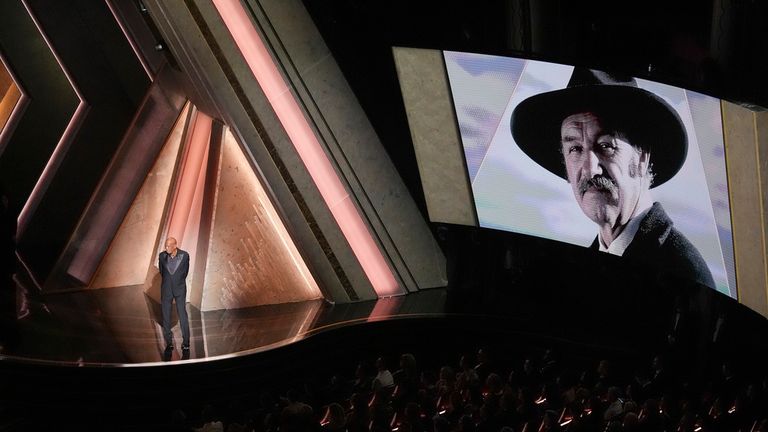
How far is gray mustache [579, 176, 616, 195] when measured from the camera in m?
7.73

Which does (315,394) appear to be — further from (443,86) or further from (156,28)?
(156,28)

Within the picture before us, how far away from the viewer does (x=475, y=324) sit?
28.0 ft

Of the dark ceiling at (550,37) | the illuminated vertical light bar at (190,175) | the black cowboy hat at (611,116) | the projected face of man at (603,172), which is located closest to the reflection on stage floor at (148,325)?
the illuminated vertical light bar at (190,175)

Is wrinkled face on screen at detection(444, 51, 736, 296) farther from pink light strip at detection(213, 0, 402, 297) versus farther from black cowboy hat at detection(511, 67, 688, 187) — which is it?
pink light strip at detection(213, 0, 402, 297)

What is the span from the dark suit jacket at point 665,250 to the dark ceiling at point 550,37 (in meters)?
1.14

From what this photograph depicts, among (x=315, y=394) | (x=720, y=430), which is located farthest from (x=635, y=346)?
(x=315, y=394)

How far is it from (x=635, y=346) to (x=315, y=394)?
267cm

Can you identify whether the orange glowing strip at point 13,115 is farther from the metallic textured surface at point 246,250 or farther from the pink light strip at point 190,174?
the metallic textured surface at point 246,250

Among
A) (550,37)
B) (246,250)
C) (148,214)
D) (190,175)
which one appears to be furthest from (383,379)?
(148,214)

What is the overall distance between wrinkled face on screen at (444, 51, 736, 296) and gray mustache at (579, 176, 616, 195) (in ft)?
0.03

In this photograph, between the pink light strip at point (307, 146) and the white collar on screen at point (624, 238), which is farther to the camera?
the pink light strip at point (307, 146)

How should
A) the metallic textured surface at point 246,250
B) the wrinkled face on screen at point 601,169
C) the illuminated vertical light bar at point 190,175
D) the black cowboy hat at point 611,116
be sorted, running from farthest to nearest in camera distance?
the illuminated vertical light bar at point 190,175
the metallic textured surface at point 246,250
the wrinkled face on screen at point 601,169
the black cowboy hat at point 611,116

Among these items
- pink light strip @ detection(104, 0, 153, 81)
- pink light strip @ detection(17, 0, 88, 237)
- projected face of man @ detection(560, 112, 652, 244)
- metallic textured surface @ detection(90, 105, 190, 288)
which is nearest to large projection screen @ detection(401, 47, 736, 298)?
projected face of man @ detection(560, 112, 652, 244)

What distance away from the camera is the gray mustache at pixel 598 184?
7730mm
